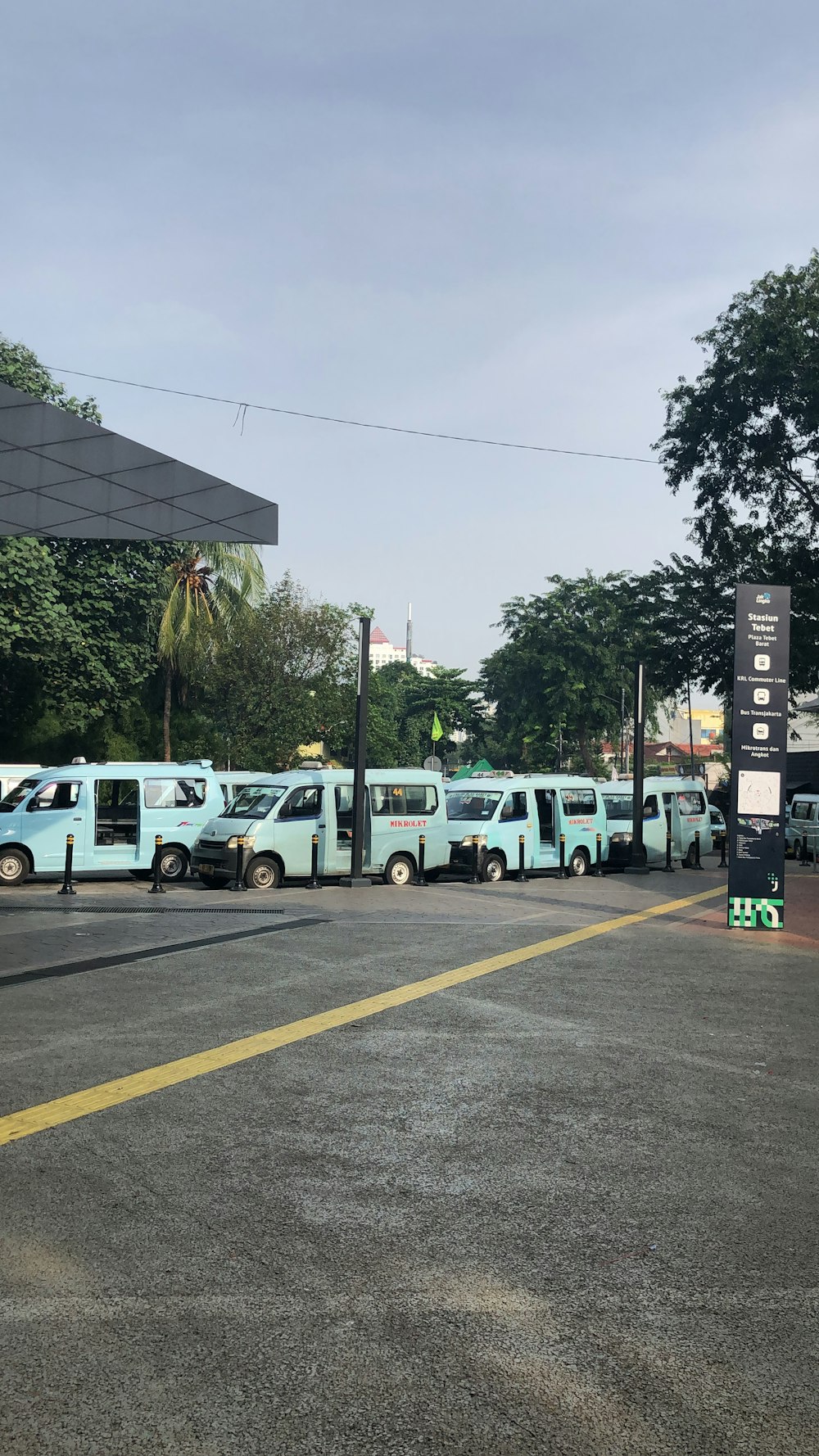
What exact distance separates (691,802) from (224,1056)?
2347cm

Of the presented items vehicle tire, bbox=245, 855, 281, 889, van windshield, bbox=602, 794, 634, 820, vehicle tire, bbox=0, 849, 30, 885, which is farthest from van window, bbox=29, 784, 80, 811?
van windshield, bbox=602, 794, 634, 820

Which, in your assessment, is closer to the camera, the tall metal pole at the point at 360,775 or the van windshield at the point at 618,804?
the tall metal pole at the point at 360,775

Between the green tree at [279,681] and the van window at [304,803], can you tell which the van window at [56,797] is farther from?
the green tree at [279,681]

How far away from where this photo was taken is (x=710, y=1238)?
461 cm

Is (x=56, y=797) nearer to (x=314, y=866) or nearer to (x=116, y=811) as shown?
(x=116, y=811)

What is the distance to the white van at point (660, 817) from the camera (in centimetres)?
2658

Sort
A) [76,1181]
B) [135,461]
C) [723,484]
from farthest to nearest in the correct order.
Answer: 1. [723,484]
2. [135,461]
3. [76,1181]

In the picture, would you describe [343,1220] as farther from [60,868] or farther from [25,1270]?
[60,868]

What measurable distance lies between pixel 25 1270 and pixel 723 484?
31.3 meters

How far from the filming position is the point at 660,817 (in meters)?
27.7

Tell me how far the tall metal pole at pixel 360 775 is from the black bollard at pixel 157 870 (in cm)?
310

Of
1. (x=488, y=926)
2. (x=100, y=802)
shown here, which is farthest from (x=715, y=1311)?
(x=100, y=802)

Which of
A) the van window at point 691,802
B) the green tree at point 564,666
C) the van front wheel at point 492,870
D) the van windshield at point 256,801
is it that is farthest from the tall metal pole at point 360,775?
the green tree at point 564,666

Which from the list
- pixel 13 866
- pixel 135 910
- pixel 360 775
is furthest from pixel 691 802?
pixel 135 910
